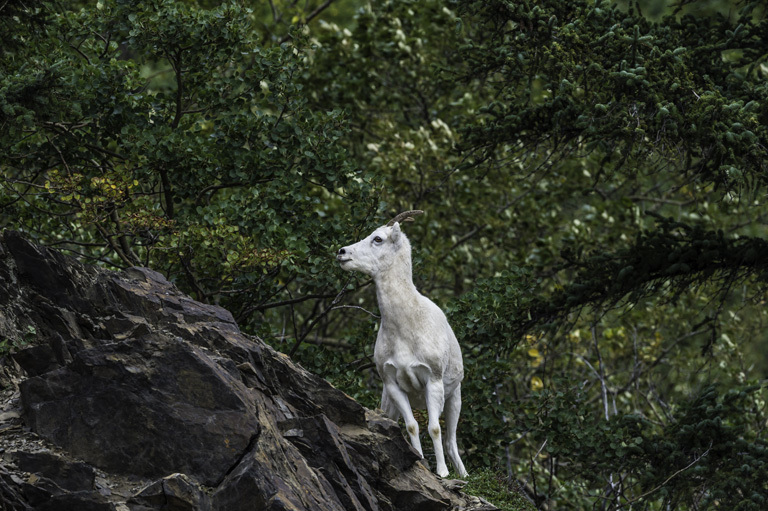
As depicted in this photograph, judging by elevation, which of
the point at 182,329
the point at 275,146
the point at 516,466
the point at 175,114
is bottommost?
the point at 516,466

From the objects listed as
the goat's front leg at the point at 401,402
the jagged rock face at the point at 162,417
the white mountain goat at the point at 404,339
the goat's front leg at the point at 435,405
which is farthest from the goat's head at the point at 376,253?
the jagged rock face at the point at 162,417

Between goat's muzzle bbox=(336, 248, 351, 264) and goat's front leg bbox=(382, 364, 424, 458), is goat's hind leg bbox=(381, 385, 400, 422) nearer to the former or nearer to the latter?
goat's front leg bbox=(382, 364, 424, 458)

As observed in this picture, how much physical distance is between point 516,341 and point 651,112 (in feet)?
Result: 12.9

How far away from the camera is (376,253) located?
991 centimetres

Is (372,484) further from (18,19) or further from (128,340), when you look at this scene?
(18,19)

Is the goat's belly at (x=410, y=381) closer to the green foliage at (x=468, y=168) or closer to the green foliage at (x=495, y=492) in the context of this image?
the green foliage at (x=495, y=492)

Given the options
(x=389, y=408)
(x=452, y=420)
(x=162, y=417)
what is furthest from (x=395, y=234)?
(x=162, y=417)

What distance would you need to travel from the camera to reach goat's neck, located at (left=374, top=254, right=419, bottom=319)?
9773mm

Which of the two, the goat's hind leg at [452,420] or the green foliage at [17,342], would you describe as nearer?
the green foliage at [17,342]

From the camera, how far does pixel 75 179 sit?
1111 centimetres

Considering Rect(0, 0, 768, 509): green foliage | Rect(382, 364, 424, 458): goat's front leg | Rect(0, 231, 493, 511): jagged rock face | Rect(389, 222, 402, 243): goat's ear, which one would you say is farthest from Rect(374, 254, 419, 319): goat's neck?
Rect(0, 0, 768, 509): green foliage

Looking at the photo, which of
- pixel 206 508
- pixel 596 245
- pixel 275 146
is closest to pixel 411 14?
pixel 596 245

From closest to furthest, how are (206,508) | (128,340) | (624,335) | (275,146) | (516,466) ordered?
(206,508) → (128,340) → (275,146) → (516,466) → (624,335)

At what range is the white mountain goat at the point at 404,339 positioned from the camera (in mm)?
9648
